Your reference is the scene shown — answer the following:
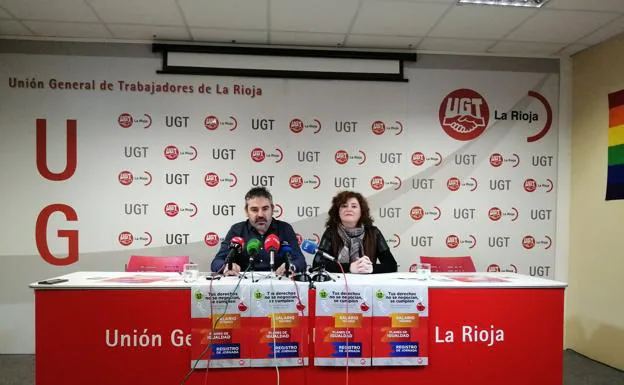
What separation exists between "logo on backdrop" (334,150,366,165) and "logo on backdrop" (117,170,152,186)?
1902mm

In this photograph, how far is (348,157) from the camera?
13.9ft

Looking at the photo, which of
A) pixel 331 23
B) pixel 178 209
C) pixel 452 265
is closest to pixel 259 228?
pixel 178 209

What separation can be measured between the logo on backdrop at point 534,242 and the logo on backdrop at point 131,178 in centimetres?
395

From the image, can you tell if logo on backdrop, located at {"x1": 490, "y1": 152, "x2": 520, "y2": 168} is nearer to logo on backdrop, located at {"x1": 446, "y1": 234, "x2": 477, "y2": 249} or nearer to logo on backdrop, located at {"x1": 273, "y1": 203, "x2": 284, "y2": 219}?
logo on backdrop, located at {"x1": 446, "y1": 234, "x2": 477, "y2": 249}

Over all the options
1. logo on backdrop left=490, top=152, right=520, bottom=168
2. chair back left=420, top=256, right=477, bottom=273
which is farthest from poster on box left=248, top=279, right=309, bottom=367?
logo on backdrop left=490, top=152, right=520, bottom=168

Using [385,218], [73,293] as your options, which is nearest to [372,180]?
[385,218]

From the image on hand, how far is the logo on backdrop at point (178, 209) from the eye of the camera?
13.4 feet

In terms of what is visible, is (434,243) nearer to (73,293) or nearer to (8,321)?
(73,293)

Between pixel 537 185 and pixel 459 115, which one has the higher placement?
pixel 459 115

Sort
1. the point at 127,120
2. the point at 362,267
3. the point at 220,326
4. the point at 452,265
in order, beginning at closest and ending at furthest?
the point at 220,326 → the point at 362,267 → the point at 452,265 → the point at 127,120

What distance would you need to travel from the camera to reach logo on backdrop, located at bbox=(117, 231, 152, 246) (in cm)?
406

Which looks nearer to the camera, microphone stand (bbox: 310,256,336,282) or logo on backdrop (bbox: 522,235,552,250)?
microphone stand (bbox: 310,256,336,282)

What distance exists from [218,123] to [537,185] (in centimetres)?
342

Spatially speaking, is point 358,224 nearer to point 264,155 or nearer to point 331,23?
point 264,155
